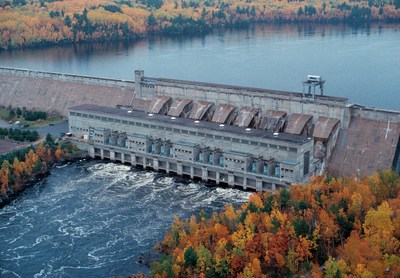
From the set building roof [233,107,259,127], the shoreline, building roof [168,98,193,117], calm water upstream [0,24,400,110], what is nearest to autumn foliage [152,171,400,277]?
building roof [233,107,259,127]

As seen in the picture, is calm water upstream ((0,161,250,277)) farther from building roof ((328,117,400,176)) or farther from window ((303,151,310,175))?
building roof ((328,117,400,176))

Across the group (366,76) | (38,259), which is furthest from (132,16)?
(38,259)

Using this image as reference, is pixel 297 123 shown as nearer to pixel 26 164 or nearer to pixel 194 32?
pixel 26 164

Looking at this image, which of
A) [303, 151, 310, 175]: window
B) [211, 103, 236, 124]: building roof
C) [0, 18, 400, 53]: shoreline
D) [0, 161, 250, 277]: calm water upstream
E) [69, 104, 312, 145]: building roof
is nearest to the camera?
[0, 161, 250, 277]: calm water upstream

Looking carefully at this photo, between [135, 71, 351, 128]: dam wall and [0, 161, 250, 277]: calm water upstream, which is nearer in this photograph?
[0, 161, 250, 277]: calm water upstream

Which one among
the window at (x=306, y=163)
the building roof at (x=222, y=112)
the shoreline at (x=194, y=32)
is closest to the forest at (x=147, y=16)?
the shoreline at (x=194, y=32)

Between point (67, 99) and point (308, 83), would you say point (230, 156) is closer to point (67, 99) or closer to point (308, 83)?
point (308, 83)
